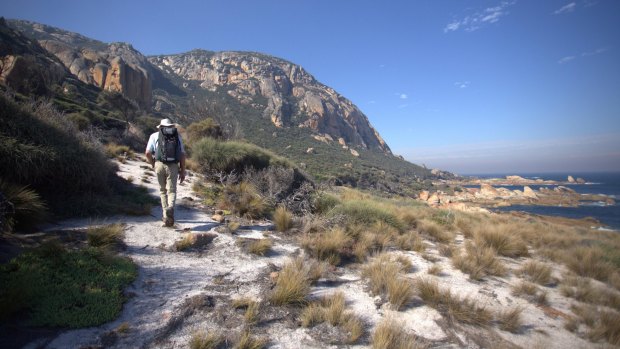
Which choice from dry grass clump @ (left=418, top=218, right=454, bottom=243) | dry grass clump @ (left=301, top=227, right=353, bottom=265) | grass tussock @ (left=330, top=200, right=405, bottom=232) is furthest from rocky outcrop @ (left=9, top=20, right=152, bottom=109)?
dry grass clump @ (left=418, top=218, right=454, bottom=243)

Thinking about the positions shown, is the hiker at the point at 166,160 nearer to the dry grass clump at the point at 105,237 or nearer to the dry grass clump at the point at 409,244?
the dry grass clump at the point at 105,237

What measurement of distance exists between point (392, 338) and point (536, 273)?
13.8 ft

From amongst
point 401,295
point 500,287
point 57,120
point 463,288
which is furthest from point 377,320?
point 57,120

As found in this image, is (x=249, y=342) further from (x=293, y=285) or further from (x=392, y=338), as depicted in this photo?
(x=392, y=338)

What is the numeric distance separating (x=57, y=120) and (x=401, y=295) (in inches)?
304

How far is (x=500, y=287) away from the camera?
4.54m

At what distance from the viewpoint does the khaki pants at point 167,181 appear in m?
5.21

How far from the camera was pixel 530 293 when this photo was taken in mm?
4336

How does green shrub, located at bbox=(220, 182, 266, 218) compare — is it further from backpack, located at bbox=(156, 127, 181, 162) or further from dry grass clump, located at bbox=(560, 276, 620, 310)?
dry grass clump, located at bbox=(560, 276, 620, 310)

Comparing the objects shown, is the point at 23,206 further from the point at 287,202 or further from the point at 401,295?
the point at 401,295

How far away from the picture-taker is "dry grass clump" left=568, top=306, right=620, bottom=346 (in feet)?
11.2

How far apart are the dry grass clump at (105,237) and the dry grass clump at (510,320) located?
218 inches

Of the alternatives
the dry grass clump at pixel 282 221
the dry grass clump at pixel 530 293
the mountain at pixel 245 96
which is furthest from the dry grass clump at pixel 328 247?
the mountain at pixel 245 96

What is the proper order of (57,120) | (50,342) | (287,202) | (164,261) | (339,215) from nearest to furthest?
(50,342)
(164,261)
(57,120)
(339,215)
(287,202)
